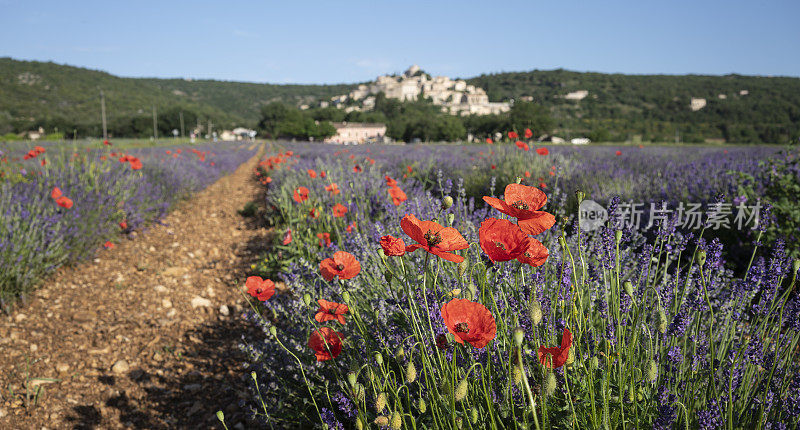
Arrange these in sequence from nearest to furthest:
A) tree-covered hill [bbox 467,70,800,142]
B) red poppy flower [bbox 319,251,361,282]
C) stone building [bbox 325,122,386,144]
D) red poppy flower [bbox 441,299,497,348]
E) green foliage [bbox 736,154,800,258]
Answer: red poppy flower [bbox 441,299,497,348] < red poppy flower [bbox 319,251,361,282] < green foliage [bbox 736,154,800,258] < tree-covered hill [bbox 467,70,800,142] < stone building [bbox 325,122,386,144]

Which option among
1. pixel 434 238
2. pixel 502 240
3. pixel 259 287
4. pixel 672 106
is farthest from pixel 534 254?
pixel 672 106

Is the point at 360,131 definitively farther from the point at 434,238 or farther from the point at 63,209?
the point at 434,238

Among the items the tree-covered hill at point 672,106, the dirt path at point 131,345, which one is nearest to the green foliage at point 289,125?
the tree-covered hill at point 672,106

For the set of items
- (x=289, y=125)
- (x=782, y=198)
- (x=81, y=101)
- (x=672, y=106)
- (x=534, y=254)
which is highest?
(x=672, y=106)

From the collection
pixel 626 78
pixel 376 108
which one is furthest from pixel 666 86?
pixel 376 108

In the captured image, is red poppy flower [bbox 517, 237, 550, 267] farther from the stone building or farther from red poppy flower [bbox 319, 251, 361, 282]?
the stone building

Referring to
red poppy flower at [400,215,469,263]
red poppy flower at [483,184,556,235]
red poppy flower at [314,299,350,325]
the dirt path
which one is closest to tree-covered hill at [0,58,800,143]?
the dirt path

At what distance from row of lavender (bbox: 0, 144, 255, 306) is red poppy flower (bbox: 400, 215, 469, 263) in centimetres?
325

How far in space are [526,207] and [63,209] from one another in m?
4.39

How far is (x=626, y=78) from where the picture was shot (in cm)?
8412

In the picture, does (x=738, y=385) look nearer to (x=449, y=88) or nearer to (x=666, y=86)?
(x=666, y=86)

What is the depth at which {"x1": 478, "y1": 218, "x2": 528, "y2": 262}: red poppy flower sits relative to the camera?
718mm

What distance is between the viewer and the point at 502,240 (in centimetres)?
75

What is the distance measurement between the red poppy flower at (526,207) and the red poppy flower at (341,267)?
0.43m
